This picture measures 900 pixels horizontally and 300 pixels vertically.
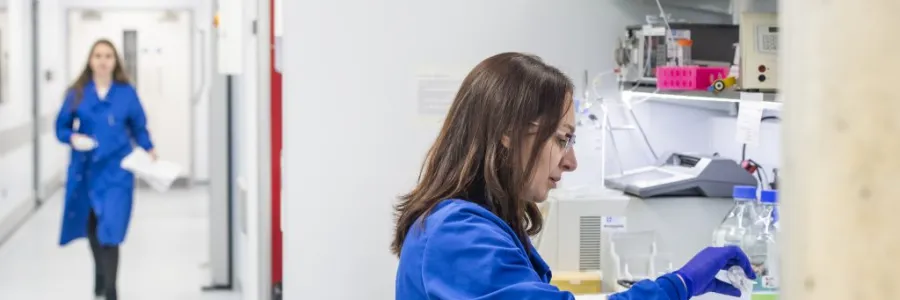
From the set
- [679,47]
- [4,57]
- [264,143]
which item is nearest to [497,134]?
[679,47]

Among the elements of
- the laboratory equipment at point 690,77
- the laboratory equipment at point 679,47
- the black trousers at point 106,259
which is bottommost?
the black trousers at point 106,259

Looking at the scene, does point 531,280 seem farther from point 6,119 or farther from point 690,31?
point 6,119

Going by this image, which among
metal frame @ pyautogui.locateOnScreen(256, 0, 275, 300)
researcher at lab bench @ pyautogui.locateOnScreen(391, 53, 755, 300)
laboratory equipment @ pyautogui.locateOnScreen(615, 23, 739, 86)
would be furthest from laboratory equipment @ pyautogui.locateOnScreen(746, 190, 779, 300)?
metal frame @ pyautogui.locateOnScreen(256, 0, 275, 300)

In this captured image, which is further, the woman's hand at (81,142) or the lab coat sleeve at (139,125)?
the lab coat sleeve at (139,125)

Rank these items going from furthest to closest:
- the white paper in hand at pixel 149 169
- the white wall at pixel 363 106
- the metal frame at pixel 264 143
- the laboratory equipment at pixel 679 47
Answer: the white paper in hand at pixel 149 169
the metal frame at pixel 264 143
the white wall at pixel 363 106
the laboratory equipment at pixel 679 47

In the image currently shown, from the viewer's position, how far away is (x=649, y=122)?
368cm

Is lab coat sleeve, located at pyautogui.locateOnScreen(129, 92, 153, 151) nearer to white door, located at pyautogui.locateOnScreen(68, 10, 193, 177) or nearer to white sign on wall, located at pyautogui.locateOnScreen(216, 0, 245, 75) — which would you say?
white sign on wall, located at pyautogui.locateOnScreen(216, 0, 245, 75)

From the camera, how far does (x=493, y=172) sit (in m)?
1.61

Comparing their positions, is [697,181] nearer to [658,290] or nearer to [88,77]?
[658,290]

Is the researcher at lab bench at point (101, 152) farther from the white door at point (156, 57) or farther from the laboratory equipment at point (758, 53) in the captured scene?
the white door at point (156, 57)

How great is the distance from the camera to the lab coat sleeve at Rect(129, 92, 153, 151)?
5418 mm

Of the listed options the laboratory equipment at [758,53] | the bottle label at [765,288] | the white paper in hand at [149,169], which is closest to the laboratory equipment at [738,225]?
the bottle label at [765,288]

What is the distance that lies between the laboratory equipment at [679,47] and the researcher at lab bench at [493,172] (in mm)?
1463

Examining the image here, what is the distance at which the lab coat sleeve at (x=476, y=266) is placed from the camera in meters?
1.42
